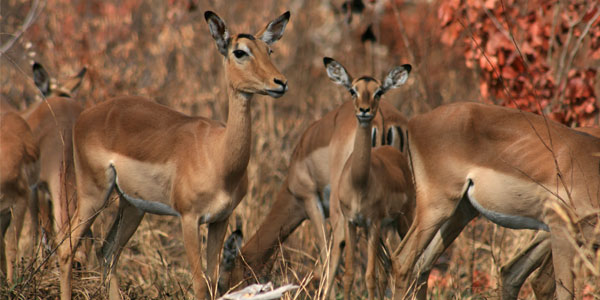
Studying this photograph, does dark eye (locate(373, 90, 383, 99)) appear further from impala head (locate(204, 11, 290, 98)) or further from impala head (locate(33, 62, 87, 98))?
impala head (locate(33, 62, 87, 98))

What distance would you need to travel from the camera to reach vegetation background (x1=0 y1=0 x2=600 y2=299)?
259 inches

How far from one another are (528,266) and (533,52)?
2050 mm

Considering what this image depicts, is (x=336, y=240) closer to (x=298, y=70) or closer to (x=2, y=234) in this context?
(x=2, y=234)

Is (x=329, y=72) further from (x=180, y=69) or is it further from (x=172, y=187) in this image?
(x=180, y=69)

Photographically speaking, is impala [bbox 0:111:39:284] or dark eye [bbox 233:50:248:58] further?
impala [bbox 0:111:39:284]

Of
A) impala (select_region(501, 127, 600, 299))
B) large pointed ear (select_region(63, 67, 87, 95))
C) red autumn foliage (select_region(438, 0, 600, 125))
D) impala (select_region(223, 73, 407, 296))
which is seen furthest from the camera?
large pointed ear (select_region(63, 67, 87, 95))

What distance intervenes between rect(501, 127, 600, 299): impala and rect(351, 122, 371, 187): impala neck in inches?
51.7

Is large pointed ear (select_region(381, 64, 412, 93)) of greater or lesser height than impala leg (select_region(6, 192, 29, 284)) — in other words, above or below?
above

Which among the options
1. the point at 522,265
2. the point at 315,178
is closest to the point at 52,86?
the point at 315,178

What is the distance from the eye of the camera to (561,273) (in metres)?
4.89

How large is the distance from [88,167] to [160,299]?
1.13 m

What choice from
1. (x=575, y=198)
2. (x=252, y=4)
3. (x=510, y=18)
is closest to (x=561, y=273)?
(x=575, y=198)

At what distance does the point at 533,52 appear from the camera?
702cm

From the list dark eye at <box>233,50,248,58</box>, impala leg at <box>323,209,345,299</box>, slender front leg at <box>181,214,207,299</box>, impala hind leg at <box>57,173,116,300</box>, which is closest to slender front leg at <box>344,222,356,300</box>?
impala leg at <box>323,209,345,299</box>
